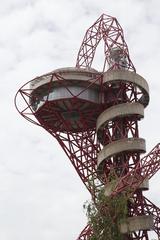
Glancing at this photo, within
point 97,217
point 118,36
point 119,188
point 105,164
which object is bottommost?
point 97,217

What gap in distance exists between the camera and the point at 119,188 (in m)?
75.4

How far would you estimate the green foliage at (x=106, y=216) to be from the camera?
65.9m

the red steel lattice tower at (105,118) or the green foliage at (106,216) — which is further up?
the red steel lattice tower at (105,118)

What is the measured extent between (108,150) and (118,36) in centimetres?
1971

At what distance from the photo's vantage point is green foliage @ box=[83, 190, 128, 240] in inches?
2596

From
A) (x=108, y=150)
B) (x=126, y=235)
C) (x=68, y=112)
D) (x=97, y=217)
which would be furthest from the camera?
(x=68, y=112)

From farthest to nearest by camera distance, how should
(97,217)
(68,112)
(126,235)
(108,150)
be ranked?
(68,112) < (108,150) < (126,235) < (97,217)

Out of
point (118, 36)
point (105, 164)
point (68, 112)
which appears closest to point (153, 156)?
point (105, 164)

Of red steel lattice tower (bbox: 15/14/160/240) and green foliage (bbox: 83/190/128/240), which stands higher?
red steel lattice tower (bbox: 15/14/160/240)

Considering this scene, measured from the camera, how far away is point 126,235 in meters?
74.4

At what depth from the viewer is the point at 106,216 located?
6644 cm

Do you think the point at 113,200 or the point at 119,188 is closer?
the point at 113,200

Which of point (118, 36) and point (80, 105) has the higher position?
point (118, 36)

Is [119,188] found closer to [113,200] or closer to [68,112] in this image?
[113,200]
